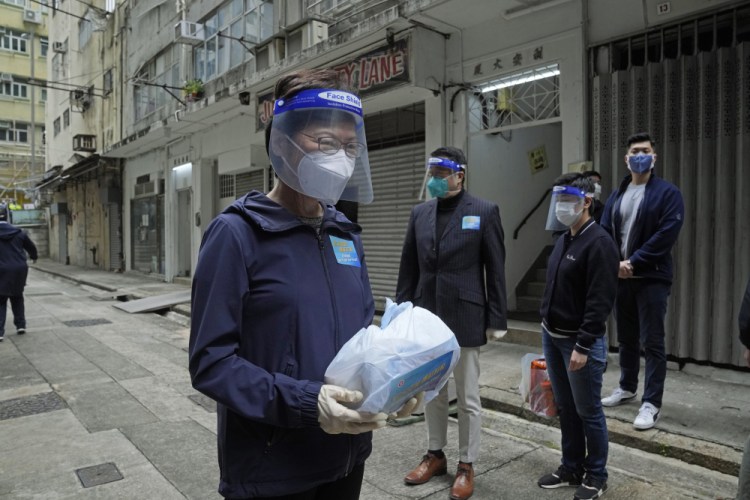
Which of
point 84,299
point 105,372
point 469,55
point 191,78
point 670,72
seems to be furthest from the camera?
point 191,78

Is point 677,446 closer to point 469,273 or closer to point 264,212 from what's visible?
point 469,273

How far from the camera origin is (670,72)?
566 centimetres

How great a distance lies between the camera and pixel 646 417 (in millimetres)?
4117

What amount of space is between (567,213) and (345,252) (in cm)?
212

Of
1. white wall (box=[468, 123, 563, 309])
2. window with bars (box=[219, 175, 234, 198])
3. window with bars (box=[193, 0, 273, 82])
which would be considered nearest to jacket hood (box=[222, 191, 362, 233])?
white wall (box=[468, 123, 563, 309])

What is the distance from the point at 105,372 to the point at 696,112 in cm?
716

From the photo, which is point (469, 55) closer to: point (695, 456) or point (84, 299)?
point (695, 456)

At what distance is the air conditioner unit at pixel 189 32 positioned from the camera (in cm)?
1465

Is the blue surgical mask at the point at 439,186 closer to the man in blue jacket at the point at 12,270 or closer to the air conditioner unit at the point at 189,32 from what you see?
the man in blue jacket at the point at 12,270

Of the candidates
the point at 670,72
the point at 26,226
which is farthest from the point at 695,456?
the point at 26,226

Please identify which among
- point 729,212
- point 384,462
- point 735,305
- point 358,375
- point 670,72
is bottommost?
point 384,462

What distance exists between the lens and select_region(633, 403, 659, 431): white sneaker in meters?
4.09

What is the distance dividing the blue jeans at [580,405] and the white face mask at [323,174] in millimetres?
2136

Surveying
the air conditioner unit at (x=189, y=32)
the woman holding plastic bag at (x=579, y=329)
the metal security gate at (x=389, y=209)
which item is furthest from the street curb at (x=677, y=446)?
the air conditioner unit at (x=189, y=32)
